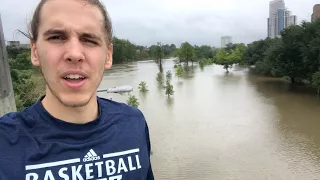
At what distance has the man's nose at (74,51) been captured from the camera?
2.99 ft

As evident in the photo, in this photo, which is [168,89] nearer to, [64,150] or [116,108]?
[116,108]

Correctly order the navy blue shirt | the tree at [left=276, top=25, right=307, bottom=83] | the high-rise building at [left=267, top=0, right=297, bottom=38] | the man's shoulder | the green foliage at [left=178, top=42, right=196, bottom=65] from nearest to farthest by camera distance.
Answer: the navy blue shirt < the man's shoulder < the tree at [left=276, top=25, right=307, bottom=83] < the green foliage at [left=178, top=42, right=196, bottom=65] < the high-rise building at [left=267, top=0, right=297, bottom=38]

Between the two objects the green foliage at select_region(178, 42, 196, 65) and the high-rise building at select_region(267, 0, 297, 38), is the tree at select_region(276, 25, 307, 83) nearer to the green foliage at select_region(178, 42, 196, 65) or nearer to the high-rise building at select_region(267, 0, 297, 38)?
the green foliage at select_region(178, 42, 196, 65)

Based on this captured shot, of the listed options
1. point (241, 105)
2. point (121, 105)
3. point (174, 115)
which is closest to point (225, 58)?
point (241, 105)

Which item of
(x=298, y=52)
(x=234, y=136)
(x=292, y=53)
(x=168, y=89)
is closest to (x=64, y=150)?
(x=234, y=136)

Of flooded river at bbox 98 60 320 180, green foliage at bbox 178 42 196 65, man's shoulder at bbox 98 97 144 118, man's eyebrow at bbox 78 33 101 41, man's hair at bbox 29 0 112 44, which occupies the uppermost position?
green foliage at bbox 178 42 196 65

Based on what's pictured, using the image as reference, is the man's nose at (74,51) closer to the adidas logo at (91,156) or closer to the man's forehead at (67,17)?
the man's forehead at (67,17)

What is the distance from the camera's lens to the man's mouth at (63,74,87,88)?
92 cm

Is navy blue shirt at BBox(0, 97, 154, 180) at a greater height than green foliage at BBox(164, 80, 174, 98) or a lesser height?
greater

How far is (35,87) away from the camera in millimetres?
9945

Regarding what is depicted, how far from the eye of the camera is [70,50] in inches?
36.3

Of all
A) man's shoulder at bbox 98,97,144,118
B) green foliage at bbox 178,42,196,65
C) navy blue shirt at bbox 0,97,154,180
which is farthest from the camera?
green foliage at bbox 178,42,196,65

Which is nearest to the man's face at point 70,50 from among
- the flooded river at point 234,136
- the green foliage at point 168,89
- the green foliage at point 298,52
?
the flooded river at point 234,136

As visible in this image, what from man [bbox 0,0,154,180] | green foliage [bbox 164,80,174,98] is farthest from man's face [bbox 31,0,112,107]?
green foliage [bbox 164,80,174,98]
